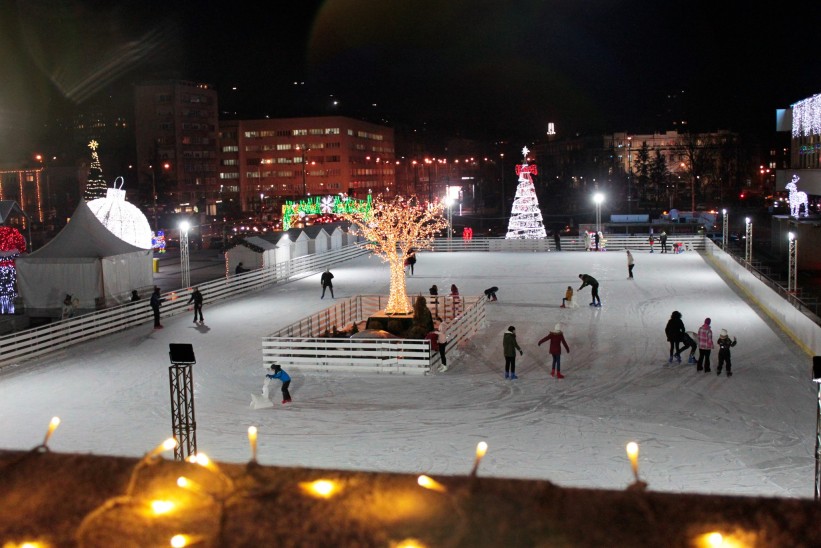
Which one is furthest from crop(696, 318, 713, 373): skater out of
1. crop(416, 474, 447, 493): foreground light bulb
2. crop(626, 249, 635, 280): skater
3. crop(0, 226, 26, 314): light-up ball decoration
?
crop(0, 226, 26, 314): light-up ball decoration

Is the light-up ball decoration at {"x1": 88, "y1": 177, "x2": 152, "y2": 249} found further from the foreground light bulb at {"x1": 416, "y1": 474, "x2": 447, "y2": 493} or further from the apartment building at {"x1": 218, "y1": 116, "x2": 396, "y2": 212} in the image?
→ the apartment building at {"x1": 218, "y1": 116, "x2": 396, "y2": 212}

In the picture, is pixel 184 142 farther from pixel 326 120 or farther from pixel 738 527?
pixel 738 527

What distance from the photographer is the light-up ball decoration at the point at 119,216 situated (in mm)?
30578

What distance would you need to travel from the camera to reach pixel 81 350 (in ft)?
61.4

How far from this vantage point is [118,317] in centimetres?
2108

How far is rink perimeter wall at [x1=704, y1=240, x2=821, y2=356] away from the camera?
1606 cm

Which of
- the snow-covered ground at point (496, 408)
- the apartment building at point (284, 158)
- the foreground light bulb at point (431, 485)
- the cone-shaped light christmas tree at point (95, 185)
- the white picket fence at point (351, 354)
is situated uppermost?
the apartment building at point (284, 158)

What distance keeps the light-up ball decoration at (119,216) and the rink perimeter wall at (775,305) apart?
21799mm

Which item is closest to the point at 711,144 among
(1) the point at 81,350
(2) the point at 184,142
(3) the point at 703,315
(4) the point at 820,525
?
(2) the point at 184,142

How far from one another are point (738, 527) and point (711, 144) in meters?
112

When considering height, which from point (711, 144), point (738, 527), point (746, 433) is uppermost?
point (711, 144)

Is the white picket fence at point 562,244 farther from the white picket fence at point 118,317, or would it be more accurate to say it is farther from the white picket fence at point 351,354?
the white picket fence at point 351,354

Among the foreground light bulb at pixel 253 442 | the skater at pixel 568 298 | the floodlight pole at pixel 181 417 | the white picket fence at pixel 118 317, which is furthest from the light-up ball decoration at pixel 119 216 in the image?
the foreground light bulb at pixel 253 442

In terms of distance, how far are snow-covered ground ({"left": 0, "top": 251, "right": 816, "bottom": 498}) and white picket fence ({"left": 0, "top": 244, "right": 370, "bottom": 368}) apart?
44 centimetres
